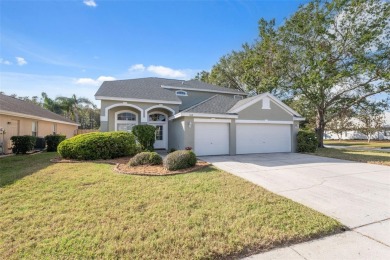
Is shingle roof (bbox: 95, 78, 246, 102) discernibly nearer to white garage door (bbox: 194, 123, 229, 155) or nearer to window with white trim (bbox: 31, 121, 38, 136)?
white garage door (bbox: 194, 123, 229, 155)

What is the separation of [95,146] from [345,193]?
35.6ft

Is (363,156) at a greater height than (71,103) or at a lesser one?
lesser

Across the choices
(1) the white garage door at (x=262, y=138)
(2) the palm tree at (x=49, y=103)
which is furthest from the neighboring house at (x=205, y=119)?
(2) the palm tree at (x=49, y=103)

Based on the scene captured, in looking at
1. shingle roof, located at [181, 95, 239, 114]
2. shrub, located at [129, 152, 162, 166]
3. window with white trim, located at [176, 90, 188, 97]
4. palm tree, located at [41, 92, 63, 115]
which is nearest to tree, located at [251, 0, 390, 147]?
shingle roof, located at [181, 95, 239, 114]

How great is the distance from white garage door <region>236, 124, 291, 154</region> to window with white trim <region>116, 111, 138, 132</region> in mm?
8366

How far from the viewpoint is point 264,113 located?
50.1 ft

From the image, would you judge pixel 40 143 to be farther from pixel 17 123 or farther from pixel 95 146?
pixel 95 146

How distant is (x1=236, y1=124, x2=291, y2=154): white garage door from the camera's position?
14.7m

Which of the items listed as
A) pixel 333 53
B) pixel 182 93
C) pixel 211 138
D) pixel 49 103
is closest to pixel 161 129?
pixel 182 93

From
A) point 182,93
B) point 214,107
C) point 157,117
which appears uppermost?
point 182,93

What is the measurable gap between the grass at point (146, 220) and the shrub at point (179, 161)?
1.73 m

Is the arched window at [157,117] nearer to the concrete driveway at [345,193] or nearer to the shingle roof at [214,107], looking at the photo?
the shingle roof at [214,107]

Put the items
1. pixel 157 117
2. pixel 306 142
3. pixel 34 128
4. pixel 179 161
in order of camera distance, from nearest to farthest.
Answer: pixel 179 161, pixel 306 142, pixel 157 117, pixel 34 128

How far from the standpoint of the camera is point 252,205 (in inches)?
199
